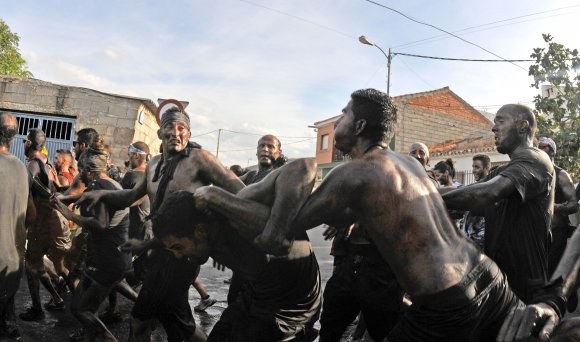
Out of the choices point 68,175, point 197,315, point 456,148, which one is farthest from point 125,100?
point 456,148

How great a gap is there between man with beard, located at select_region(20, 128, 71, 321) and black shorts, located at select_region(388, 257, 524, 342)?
368 cm

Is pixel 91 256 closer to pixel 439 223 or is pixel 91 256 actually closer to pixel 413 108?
pixel 439 223

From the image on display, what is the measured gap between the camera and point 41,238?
17.2 ft

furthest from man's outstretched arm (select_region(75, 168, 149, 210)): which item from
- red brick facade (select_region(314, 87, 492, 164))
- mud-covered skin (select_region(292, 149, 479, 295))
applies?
red brick facade (select_region(314, 87, 492, 164))

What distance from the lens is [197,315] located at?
213 inches

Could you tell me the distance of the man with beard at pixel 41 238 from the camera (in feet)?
15.9

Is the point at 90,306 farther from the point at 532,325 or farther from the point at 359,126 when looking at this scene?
the point at 532,325

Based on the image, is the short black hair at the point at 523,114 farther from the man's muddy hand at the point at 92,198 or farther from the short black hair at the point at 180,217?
the man's muddy hand at the point at 92,198

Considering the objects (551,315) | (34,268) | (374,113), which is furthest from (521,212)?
(34,268)

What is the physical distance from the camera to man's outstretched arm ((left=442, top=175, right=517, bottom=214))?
249 cm

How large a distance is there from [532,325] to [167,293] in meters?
2.16

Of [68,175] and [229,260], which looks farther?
[68,175]

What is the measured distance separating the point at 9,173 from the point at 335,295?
8.03ft

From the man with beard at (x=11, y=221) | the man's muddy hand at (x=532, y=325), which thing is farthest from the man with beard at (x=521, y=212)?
the man with beard at (x=11, y=221)
